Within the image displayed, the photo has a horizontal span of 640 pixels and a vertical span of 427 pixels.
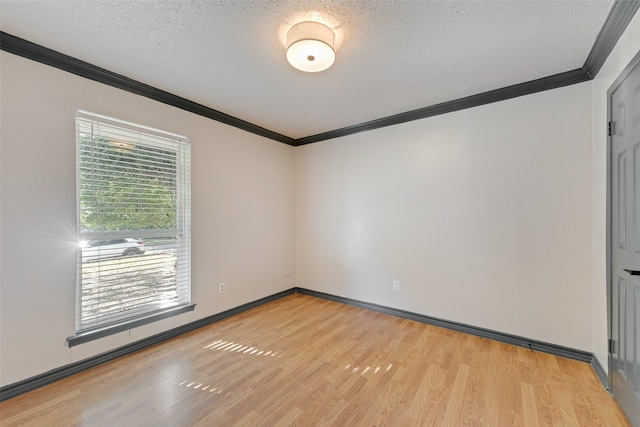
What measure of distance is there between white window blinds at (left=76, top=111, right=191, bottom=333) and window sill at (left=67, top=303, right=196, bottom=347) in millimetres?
37

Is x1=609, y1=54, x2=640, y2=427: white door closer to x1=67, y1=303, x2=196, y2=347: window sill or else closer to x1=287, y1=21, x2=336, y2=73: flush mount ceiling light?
x1=287, y1=21, x2=336, y2=73: flush mount ceiling light

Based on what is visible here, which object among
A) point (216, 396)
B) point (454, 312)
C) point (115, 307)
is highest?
point (115, 307)

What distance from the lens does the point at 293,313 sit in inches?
132

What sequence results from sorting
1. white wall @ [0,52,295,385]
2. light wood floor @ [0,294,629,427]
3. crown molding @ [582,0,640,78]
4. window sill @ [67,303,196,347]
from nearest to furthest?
crown molding @ [582,0,640,78] < light wood floor @ [0,294,629,427] < white wall @ [0,52,295,385] < window sill @ [67,303,196,347]

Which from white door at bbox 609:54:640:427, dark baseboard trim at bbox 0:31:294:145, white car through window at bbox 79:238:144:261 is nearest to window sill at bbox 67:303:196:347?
white car through window at bbox 79:238:144:261

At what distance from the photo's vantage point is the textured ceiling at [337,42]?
1582 mm

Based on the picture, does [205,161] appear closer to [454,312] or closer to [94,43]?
[94,43]

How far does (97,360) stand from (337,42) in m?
3.15

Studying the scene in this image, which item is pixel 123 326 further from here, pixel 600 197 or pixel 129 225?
pixel 600 197

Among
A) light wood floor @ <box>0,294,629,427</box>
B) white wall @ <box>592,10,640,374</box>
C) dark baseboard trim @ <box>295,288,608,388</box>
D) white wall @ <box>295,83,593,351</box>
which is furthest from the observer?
white wall @ <box>295,83,593,351</box>

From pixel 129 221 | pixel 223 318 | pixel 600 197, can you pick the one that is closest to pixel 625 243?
pixel 600 197

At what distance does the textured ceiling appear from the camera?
5.19ft

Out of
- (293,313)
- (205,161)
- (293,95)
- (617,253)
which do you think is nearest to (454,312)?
(617,253)

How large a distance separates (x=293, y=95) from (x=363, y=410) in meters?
2.73
